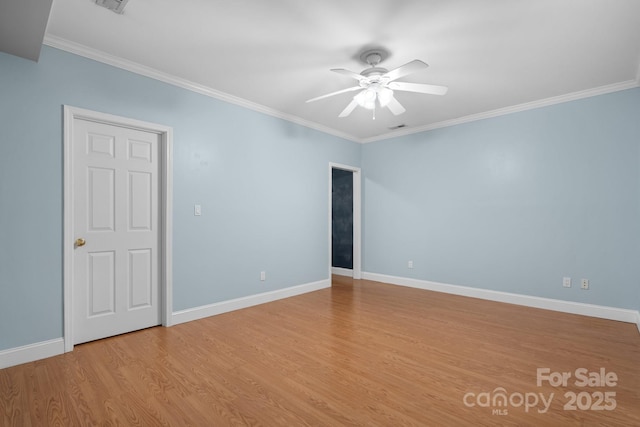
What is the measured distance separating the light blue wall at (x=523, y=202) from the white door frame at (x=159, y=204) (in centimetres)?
365

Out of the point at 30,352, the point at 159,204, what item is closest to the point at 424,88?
the point at 159,204

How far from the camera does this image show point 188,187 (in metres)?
3.58

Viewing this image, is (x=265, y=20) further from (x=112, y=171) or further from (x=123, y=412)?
(x=123, y=412)

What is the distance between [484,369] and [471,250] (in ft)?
8.46

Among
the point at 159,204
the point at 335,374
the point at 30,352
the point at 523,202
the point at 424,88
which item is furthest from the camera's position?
the point at 523,202

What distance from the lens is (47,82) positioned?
2660mm

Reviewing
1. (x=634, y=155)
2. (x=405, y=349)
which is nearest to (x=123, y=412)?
(x=405, y=349)

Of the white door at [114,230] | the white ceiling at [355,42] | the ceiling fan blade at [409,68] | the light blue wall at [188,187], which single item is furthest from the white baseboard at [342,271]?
the ceiling fan blade at [409,68]

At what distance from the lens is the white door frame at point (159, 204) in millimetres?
2725

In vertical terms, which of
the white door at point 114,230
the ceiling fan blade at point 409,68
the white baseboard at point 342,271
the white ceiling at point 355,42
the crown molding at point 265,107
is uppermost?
the white ceiling at point 355,42

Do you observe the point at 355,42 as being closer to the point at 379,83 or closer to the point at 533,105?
the point at 379,83

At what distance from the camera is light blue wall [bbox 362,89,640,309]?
3621 millimetres

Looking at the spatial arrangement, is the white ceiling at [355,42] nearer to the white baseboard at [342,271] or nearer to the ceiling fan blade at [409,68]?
the ceiling fan blade at [409,68]

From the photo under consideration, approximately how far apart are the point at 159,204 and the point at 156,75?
1365 mm
